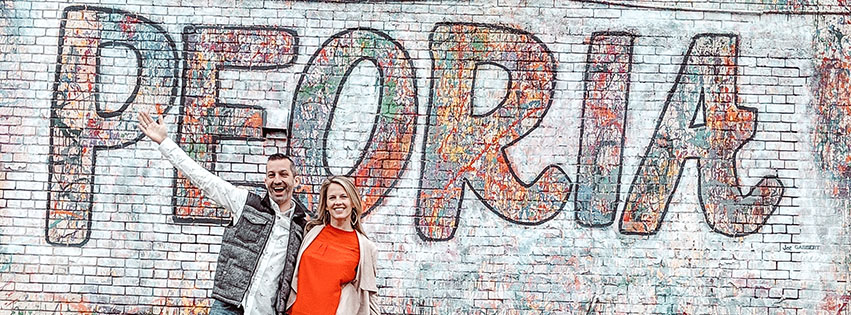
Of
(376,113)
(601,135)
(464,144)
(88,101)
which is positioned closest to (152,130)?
(88,101)

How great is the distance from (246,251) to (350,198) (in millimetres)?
671

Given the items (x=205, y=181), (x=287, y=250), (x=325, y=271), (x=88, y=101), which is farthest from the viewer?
(x=88, y=101)

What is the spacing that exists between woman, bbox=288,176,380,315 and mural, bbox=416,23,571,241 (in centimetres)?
183

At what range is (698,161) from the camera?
6766 millimetres

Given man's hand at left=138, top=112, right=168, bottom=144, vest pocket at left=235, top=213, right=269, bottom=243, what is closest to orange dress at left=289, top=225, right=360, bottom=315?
vest pocket at left=235, top=213, right=269, bottom=243

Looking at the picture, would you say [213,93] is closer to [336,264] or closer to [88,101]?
[88,101]

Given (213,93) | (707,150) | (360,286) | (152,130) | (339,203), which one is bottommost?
(360,286)

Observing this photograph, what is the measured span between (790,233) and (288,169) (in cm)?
383

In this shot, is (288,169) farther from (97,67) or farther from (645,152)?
(645,152)

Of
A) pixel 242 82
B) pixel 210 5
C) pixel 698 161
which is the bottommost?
pixel 698 161

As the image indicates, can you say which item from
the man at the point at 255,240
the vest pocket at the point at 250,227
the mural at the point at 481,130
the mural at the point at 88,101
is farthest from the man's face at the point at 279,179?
the mural at the point at 88,101

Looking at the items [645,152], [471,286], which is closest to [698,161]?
[645,152]

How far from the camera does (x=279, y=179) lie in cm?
504

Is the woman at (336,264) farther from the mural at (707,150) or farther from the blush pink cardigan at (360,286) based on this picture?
the mural at (707,150)
